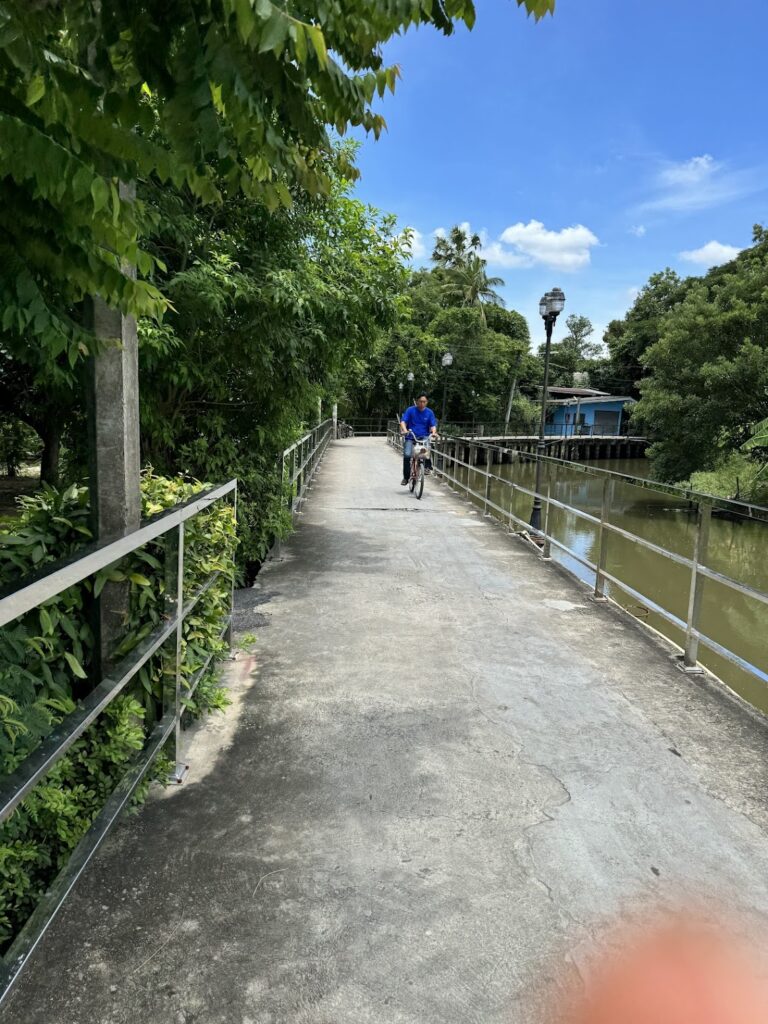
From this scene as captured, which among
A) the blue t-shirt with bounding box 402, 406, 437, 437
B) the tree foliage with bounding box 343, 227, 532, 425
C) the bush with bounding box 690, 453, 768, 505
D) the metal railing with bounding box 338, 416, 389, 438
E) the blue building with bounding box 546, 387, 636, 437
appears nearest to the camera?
the blue t-shirt with bounding box 402, 406, 437, 437

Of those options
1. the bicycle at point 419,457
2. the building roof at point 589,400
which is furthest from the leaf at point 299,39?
the building roof at point 589,400

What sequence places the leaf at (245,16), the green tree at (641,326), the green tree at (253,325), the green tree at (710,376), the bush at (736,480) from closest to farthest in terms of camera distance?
the leaf at (245,16), the green tree at (253,325), the bush at (736,480), the green tree at (710,376), the green tree at (641,326)

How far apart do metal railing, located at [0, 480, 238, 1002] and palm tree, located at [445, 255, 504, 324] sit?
4708 centimetres

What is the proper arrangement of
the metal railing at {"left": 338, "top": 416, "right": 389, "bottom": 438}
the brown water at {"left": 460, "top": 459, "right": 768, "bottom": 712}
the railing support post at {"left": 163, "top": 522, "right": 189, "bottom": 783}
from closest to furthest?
the railing support post at {"left": 163, "top": 522, "right": 189, "bottom": 783}, the brown water at {"left": 460, "top": 459, "right": 768, "bottom": 712}, the metal railing at {"left": 338, "top": 416, "right": 389, "bottom": 438}

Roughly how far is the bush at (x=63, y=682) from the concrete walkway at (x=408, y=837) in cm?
21

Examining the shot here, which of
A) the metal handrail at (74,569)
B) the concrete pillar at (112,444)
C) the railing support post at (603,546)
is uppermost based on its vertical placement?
the concrete pillar at (112,444)

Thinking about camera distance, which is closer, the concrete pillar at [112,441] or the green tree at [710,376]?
the concrete pillar at [112,441]

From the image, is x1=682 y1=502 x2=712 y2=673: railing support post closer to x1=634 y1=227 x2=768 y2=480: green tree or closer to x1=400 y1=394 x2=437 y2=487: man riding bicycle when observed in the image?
x1=400 y1=394 x2=437 y2=487: man riding bicycle

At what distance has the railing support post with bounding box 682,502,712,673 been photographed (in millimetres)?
4258

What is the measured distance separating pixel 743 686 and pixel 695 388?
19.3 m

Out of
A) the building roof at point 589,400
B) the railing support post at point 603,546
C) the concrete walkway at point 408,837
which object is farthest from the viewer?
the building roof at point 589,400

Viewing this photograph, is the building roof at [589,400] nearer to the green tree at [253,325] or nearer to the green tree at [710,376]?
the green tree at [710,376]

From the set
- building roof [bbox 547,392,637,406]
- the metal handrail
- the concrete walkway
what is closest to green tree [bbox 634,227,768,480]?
the concrete walkway

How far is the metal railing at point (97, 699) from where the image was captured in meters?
1.60
